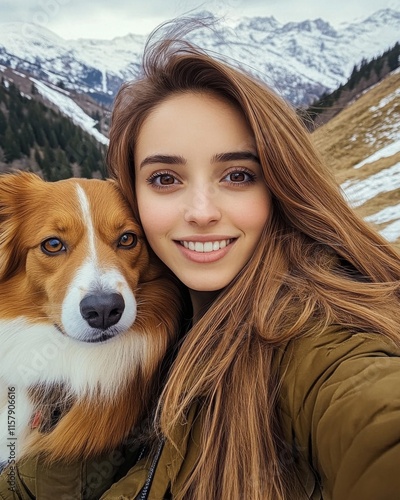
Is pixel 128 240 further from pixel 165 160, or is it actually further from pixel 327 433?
pixel 327 433

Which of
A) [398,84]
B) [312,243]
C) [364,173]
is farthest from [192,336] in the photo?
[398,84]

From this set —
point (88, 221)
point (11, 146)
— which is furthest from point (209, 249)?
point (11, 146)

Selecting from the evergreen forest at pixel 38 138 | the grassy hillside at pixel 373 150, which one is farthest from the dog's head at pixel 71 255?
the evergreen forest at pixel 38 138

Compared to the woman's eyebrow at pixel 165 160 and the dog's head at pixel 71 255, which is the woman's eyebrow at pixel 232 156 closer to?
the woman's eyebrow at pixel 165 160

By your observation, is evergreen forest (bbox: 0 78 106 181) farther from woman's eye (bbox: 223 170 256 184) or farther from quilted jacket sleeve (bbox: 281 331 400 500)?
quilted jacket sleeve (bbox: 281 331 400 500)

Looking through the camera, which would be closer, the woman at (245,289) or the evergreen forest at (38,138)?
the woman at (245,289)

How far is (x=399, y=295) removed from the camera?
2256 millimetres

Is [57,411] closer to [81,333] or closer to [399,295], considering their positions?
[81,333]

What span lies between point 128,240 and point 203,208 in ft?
2.30

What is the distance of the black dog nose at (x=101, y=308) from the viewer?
235 centimetres

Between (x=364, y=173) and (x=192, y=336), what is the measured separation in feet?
83.3

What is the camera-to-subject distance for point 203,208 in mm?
2217

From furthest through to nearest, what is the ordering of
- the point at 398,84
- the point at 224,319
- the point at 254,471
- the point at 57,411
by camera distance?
1. the point at 398,84
2. the point at 57,411
3. the point at 224,319
4. the point at 254,471

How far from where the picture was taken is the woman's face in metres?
2.27
